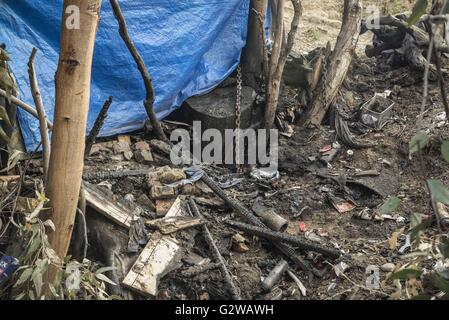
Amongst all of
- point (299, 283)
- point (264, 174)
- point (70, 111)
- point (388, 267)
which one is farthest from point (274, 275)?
point (70, 111)

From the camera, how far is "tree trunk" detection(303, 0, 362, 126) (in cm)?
503

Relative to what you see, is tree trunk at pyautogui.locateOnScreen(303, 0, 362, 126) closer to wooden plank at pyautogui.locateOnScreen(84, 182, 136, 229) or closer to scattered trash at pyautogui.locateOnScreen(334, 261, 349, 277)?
scattered trash at pyautogui.locateOnScreen(334, 261, 349, 277)

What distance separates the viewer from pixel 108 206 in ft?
10.8

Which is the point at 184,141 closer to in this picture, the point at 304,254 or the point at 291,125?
the point at 291,125

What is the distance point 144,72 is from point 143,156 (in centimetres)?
67

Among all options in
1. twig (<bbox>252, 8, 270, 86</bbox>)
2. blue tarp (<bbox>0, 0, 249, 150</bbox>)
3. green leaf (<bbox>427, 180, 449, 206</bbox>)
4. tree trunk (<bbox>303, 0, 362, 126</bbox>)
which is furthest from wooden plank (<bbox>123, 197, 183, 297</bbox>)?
tree trunk (<bbox>303, 0, 362, 126</bbox>)

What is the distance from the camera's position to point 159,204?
358 centimetres

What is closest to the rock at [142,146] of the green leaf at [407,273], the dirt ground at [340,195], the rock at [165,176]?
the dirt ground at [340,195]

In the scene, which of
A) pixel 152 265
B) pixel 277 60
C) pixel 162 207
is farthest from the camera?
pixel 277 60

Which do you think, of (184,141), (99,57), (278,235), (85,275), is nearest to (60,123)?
(85,275)

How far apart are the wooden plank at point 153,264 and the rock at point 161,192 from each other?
1.43 ft

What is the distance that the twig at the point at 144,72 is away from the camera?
12.0 ft

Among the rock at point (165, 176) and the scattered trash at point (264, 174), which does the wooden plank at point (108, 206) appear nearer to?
the rock at point (165, 176)

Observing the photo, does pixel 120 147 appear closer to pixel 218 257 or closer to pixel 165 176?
Result: pixel 165 176
